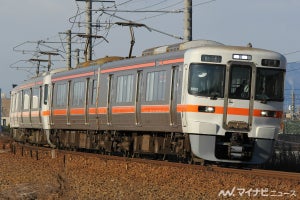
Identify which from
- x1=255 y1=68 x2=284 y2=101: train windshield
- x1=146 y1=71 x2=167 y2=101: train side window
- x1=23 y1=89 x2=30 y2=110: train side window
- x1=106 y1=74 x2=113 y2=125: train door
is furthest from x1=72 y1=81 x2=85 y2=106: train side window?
x1=255 y1=68 x2=284 y2=101: train windshield

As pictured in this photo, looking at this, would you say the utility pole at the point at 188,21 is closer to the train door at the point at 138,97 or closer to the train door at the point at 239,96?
the train door at the point at 138,97

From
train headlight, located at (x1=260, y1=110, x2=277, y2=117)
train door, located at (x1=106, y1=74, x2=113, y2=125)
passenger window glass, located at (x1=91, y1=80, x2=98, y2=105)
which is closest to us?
train headlight, located at (x1=260, y1=110, x2=277, y2=117)

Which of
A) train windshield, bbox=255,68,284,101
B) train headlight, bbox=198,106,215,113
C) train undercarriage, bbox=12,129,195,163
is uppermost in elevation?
train windshield, bbox=255,68,284,101

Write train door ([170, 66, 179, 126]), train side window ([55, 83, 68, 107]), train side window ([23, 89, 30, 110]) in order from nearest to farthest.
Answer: train door ([170, 66, 179, 126]) < train side window ([55, 83, 68, 107]) < train side window ([23, 89, 30, 110])

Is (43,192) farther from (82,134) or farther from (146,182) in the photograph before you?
(82,134)

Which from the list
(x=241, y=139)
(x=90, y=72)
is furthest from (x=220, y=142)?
(x=90, y=72)

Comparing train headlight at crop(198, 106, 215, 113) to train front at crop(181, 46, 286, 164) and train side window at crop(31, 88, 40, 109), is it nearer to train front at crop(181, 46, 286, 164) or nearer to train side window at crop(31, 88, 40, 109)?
train front at crop(181, 46, 286, 164)

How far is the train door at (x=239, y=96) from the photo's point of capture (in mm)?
18250

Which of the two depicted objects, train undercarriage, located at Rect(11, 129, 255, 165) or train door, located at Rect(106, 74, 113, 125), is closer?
train undercarriage, located at Rect(11, 129, 255, 165)

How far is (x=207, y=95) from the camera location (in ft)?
59.9

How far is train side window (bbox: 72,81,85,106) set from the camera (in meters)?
27.1

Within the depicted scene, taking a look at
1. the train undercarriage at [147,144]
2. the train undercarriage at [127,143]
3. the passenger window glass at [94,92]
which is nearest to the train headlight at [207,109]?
the train undercarriage at [147,144]

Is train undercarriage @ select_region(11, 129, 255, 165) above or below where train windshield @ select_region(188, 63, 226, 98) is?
below

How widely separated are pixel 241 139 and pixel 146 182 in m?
3.82
